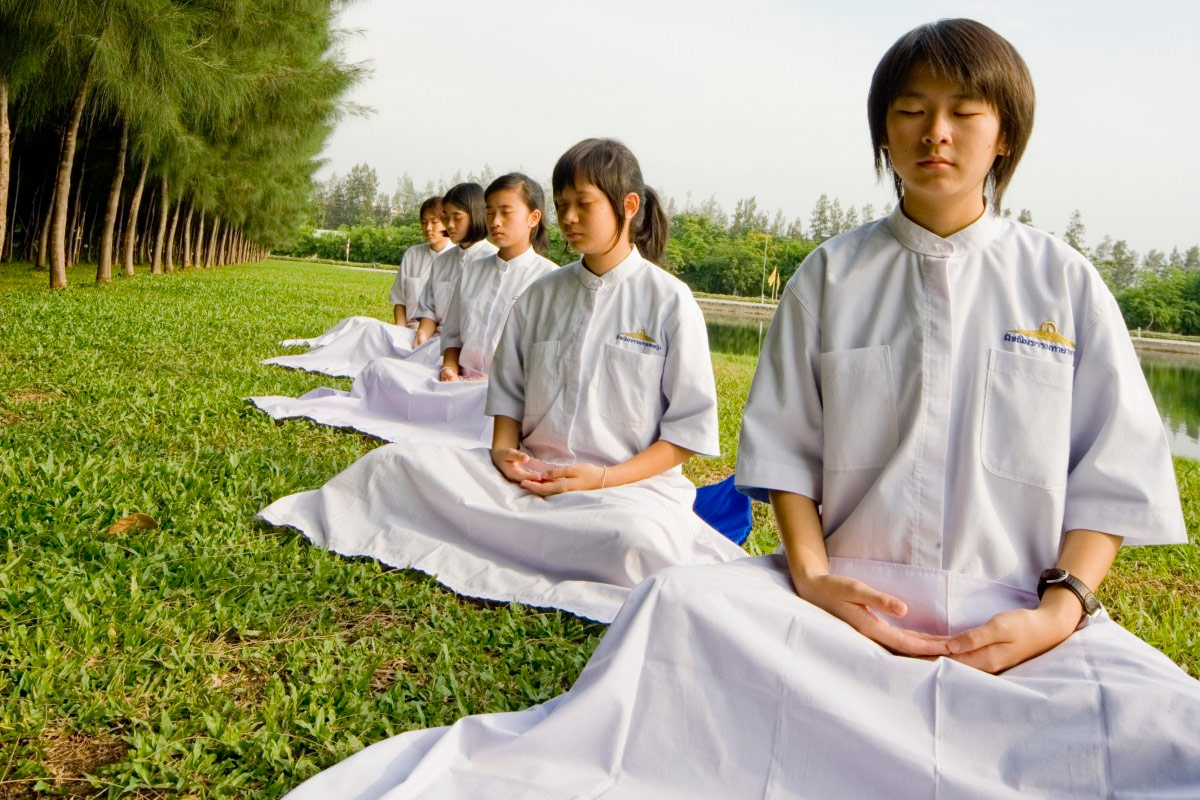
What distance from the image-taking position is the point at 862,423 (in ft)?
6.37

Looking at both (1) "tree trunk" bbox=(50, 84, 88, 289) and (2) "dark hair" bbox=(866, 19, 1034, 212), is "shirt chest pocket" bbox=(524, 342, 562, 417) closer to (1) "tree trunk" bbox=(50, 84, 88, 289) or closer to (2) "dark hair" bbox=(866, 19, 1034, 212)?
(2) "dark hair" bbox=(866, 19, 1034, 212)

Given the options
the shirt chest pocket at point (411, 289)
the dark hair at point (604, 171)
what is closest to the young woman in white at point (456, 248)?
the shirt chest pocket at point (411, 289)

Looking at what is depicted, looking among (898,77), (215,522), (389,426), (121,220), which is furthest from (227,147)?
(898,77)

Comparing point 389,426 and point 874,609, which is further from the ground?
point 874,609

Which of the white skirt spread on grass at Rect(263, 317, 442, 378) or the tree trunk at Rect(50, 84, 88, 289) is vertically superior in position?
the tree trunk at Rect(50, 84, 88, 289)

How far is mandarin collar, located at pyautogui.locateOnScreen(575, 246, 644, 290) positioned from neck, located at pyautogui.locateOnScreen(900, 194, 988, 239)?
4.99 feet

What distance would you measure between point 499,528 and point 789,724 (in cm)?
168

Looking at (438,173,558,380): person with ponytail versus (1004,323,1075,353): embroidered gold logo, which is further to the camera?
(438,173,558,380): person with ponytail

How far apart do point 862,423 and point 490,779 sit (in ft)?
3.09

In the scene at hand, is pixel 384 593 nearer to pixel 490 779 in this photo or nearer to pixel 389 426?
pixel 490 779

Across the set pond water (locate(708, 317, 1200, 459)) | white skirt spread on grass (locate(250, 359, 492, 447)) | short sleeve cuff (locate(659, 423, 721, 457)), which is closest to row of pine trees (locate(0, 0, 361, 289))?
white skirt spread on grass (locate(250, 359, 492, 447))

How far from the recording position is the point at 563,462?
131 inches

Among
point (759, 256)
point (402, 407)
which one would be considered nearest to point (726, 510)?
point (402, 407)

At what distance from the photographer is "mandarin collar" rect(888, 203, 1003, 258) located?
6.41 feet
